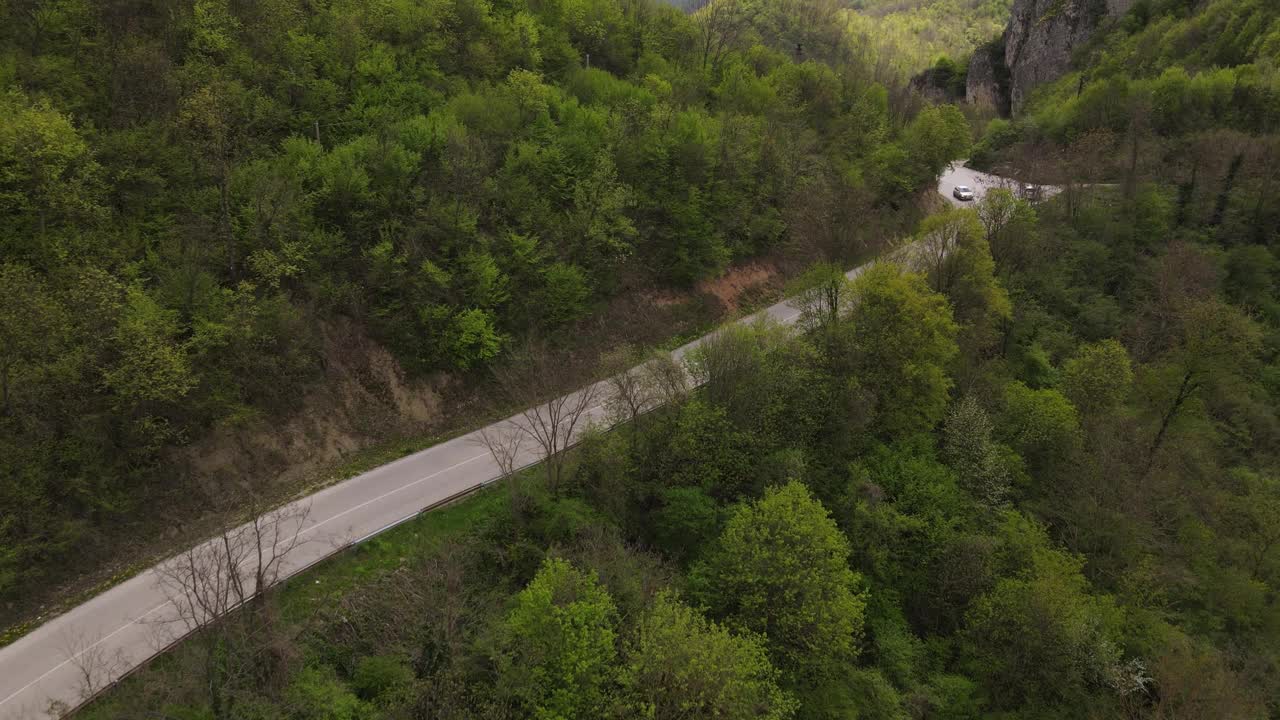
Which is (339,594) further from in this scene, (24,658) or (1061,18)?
(1061,18)

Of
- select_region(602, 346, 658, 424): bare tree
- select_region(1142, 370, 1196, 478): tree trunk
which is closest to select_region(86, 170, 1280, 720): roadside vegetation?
select_region(1142, 370, 1196, 478): tree trunk

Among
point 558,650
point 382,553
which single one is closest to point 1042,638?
point 558,650

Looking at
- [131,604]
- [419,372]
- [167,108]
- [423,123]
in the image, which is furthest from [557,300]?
[131,604]

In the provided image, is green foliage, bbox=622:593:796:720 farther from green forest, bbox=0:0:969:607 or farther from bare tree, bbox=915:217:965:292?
bare tree, bbox=915:217:965:292

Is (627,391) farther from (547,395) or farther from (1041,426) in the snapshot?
(1041,426)

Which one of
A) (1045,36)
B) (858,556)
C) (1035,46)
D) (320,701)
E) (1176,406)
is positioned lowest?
(1035,46)

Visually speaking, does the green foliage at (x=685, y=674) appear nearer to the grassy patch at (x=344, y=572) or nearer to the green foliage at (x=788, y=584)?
the green foliage at (x=788, y=584)
